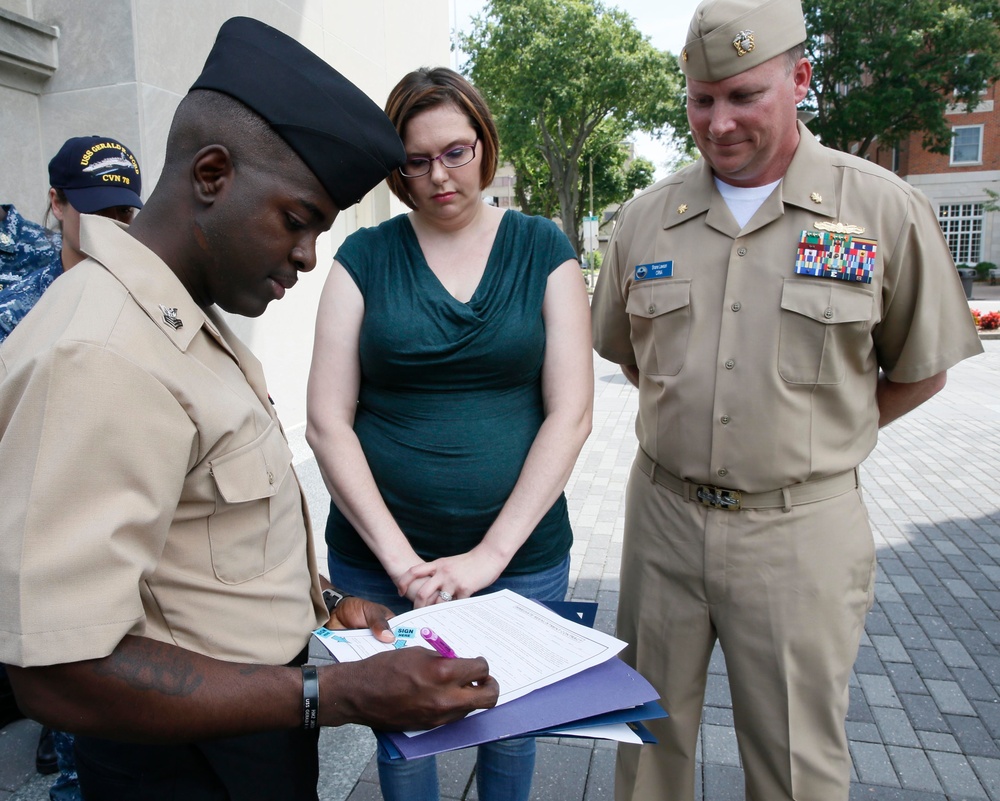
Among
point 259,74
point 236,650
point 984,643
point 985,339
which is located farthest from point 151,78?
point 985,339

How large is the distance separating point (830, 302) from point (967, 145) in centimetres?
3989

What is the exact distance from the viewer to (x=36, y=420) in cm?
84

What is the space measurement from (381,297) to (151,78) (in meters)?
3.33

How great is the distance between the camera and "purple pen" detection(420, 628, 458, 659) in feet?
4.37

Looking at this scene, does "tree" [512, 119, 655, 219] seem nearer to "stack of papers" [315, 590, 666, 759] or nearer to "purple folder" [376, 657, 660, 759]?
"stack of papers" [315, 590, 666, 759]

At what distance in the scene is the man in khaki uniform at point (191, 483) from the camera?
0.85 m

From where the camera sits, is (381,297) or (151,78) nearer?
(381,297)

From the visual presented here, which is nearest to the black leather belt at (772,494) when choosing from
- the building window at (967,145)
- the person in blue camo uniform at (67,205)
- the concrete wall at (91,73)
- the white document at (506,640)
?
the white document at (506,640)

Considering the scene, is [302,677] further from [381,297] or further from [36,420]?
[381,297]

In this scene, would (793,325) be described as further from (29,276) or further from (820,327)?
(29,276)

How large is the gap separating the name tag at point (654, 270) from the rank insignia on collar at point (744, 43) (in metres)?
0.54

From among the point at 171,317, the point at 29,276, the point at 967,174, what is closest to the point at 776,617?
the point at 171,317

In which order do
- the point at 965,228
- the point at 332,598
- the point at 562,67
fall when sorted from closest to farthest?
the point at 332,598 → the point at 562,67 → the point at 965,228

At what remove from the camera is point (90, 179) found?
8.82ft
